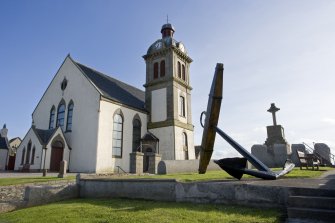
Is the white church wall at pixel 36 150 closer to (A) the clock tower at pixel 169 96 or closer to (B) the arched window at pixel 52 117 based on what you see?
(B) the arched window at pixel 52 117

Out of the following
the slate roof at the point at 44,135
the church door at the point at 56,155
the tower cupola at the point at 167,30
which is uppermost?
the tower cupola at the point at 167,30

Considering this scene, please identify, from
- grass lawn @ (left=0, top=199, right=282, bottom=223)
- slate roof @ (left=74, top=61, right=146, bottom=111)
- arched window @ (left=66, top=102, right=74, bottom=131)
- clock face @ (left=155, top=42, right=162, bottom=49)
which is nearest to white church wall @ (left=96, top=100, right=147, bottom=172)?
slate roof @ (left=74, top=61, right=146, bottom=111)

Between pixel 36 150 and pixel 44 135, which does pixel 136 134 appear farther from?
pixel 36 150

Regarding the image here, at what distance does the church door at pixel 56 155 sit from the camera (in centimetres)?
2488

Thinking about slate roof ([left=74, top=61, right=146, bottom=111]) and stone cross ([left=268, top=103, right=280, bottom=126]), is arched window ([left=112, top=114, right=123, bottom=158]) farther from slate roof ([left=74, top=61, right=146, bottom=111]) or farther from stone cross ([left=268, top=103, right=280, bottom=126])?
stone cross ([left=268, top=103, right=280, bottom=126])

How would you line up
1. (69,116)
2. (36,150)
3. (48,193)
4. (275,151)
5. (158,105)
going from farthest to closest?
1. (158,105)
2. (69,116)
3. (36,150)
4. (275,151)
5. (48,193)

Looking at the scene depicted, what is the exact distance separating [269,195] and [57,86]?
98.7ft

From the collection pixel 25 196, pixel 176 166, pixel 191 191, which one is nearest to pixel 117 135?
pixel 176 166

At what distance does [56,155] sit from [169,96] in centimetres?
1565

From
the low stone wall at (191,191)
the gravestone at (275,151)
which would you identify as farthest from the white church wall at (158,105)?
the low stone wall at (191,191)

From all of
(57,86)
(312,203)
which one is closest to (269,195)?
(312,203)

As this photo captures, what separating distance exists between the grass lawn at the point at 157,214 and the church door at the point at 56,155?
1875 centimetres

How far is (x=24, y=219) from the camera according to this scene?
273 inches

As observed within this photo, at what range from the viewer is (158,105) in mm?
32938
